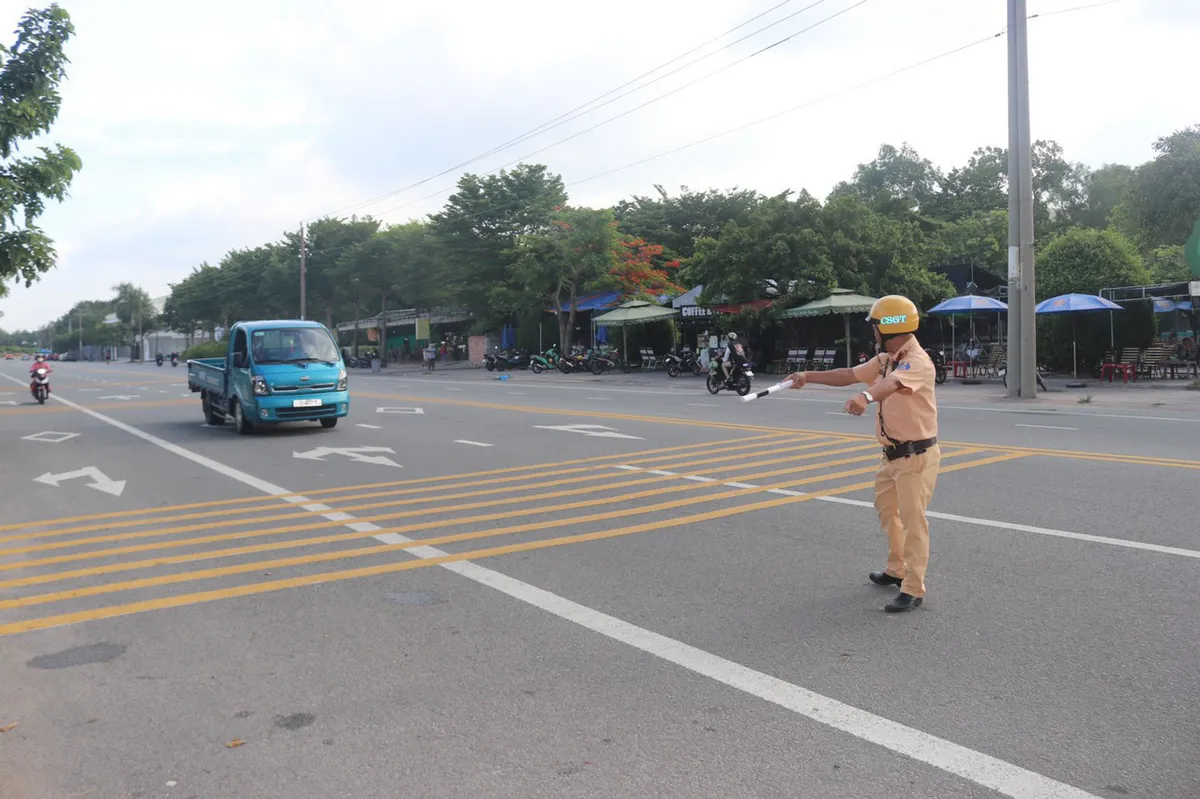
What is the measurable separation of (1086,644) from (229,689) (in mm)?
3886

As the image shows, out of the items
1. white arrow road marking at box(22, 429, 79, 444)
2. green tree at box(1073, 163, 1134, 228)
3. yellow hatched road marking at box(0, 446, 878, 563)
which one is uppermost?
green tree at box(1073, 163, 1134, 228)

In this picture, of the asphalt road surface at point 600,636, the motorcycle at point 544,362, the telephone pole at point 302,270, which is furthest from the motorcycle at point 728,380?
the telephone pole at point 302,270

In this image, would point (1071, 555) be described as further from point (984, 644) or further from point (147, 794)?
point (147, 794)

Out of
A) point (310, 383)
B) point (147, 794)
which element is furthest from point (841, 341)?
point (147, 794)

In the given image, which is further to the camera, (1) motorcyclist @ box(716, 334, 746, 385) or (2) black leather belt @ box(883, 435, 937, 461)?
(1) motorcyclist @ box(716, 334, 746, 385)

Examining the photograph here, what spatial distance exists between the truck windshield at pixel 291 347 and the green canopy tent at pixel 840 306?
17260 millimetres

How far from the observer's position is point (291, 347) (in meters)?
15.7

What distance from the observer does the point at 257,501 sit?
913 cm

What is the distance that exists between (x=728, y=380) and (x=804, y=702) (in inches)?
809

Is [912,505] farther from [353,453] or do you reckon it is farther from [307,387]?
[307,387]

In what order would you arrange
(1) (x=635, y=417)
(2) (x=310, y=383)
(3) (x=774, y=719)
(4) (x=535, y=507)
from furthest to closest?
1. (1) (x=635, y=417)
2. (2) (x=310, y=383)
3. (4) (x=535, y=507)
4. (3) (x=774, y=719)

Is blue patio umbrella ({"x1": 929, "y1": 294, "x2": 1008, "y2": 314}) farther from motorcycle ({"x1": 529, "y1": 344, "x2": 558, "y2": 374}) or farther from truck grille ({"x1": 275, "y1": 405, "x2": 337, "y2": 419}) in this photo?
motorcycle ({"x1": 529, "y1": 344, "x2": 558, "y2": 374})

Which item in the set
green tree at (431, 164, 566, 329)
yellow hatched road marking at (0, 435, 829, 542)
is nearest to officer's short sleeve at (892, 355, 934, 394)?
yellow hatched road marking at (0, 435, 829, 542)

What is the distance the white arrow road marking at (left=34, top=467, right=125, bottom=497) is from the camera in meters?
10.3
